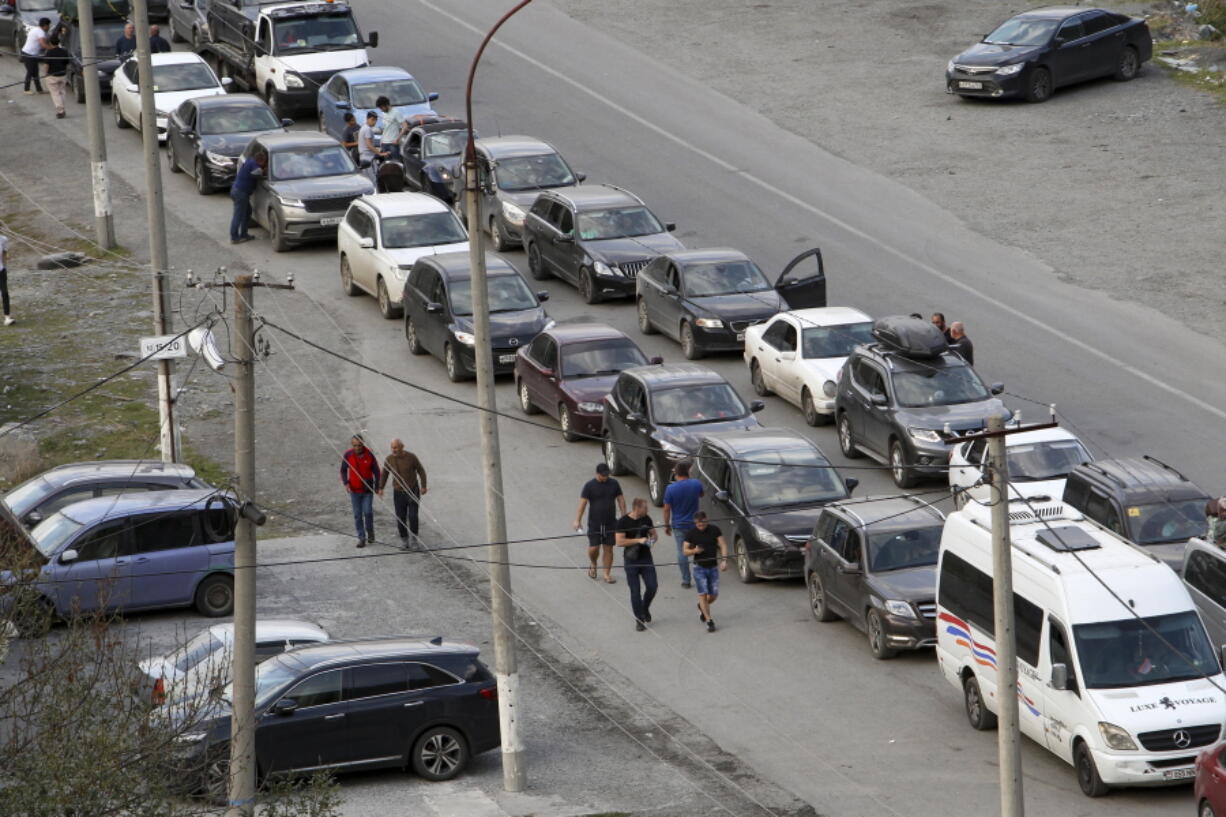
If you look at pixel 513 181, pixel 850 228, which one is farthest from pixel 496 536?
pixel 850 228

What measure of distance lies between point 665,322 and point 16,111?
70.8ft

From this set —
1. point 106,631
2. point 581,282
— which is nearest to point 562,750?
point 106,631

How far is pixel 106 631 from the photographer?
16.4m

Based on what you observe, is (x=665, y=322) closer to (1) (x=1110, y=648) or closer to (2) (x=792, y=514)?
(2) (x=792, y=514)

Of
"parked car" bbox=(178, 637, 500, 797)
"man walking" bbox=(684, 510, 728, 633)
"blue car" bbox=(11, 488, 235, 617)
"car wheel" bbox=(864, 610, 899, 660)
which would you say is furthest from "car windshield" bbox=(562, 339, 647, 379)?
"parked car" bbox=(178, 637, 500, 797)

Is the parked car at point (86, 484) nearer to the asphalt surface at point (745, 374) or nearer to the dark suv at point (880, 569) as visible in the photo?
the asphalt surface at point (745, 374)

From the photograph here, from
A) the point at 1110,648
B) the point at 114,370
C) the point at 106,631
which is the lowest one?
the point at 114,370

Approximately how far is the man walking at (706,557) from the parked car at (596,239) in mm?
10869

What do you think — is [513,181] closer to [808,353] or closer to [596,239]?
[596,239]

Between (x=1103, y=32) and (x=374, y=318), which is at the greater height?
(x=1103, y=32)

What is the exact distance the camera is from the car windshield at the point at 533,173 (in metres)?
37.6

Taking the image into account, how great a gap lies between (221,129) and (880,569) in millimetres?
21403

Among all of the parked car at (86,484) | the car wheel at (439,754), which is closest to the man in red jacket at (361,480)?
the parked car at (86,484)

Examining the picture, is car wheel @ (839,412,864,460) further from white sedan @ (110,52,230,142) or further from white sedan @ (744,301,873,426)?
white sedan @ (110,52,230,142)
